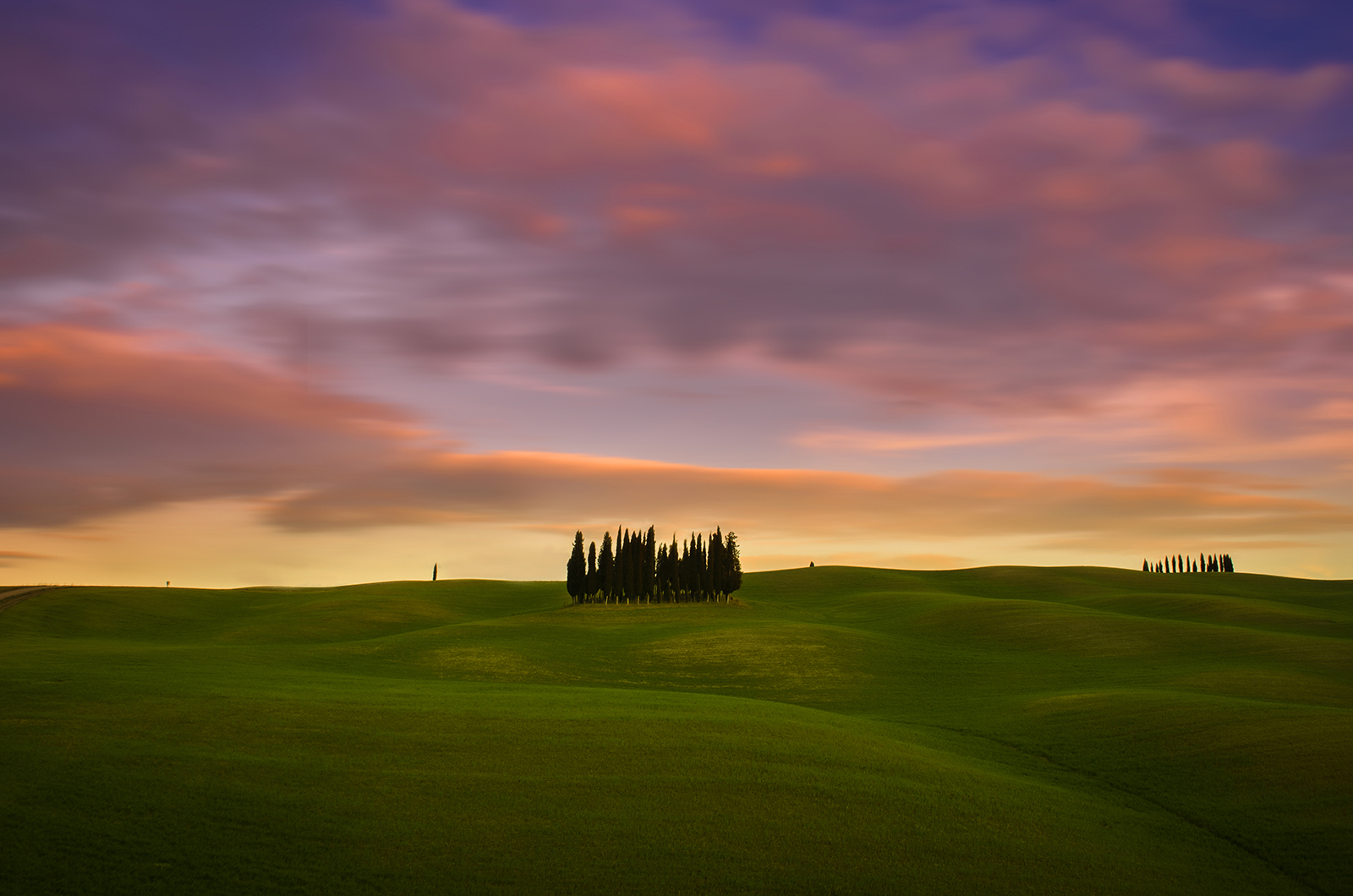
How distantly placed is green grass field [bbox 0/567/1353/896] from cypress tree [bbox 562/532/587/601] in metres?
45.8

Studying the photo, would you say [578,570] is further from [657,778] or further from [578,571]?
[657,778]

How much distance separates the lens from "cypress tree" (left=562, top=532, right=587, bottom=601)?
10794 centimetres

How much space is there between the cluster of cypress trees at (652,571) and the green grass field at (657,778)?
4423 centimetres

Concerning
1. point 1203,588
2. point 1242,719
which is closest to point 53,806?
point 1242,719

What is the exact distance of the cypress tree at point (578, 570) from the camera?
108 metres

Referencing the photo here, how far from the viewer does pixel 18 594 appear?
336 ft

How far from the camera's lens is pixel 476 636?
73875 millimetres

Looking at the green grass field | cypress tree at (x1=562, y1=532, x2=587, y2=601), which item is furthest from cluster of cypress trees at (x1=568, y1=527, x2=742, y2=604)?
the green grass field

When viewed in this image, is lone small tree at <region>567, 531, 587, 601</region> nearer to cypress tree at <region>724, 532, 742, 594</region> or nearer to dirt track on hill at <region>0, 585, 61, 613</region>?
cypress tree at <region>724, 532, 742, 594</region>

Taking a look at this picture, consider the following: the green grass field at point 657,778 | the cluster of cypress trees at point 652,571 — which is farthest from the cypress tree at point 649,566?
the green grass field at point 657,778

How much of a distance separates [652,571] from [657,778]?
78111 mm

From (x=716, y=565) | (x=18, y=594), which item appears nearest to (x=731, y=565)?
(x=716, y=565)

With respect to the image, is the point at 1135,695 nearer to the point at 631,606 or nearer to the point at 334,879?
the point at 334,879

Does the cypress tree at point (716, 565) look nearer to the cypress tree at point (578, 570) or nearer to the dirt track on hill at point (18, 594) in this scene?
the cypress tree at point (578, 570)
